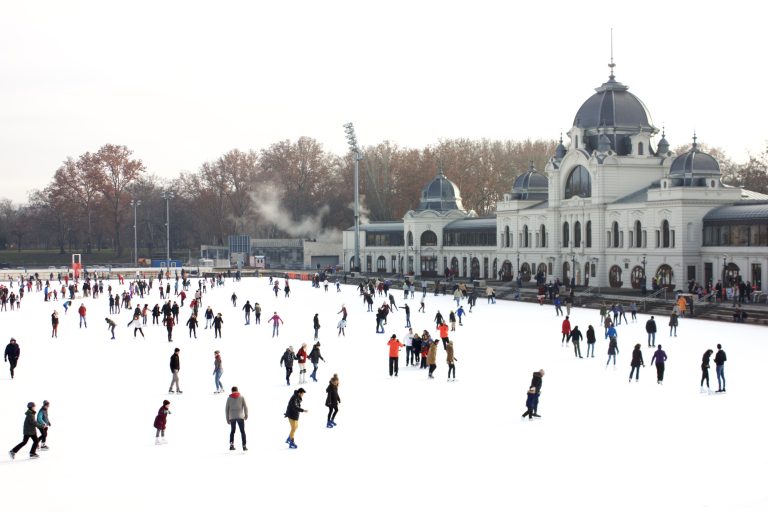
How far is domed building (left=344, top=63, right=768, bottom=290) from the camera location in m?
54.0

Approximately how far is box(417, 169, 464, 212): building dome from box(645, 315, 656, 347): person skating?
5782 centimetres

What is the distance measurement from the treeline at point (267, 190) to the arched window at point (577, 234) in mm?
44433

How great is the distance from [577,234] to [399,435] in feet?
164

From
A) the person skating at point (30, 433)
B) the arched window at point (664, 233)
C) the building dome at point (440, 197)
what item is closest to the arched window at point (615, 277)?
the arched window at point (664, 233)

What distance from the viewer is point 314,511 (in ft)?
44.0

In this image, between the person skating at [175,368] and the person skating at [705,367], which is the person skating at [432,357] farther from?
the person skating at [705,367]

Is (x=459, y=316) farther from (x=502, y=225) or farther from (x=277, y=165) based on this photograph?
(x=277, y=165)

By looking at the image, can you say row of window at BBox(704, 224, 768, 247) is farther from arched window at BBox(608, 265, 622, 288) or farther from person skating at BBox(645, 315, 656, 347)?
person skating at BBox(645, 315, 656, 347)

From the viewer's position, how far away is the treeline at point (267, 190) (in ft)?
374

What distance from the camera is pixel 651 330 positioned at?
3048 centimetres

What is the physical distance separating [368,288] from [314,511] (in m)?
43.2

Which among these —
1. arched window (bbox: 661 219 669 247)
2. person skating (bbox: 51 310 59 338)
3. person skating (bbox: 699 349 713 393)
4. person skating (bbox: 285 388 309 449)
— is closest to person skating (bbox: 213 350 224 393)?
person skating (bbox: 285 388 309 449)

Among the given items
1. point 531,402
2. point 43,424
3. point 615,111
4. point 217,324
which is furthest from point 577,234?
point 43,424

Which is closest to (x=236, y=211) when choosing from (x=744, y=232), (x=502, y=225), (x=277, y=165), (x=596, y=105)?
(x=277, y=165)
